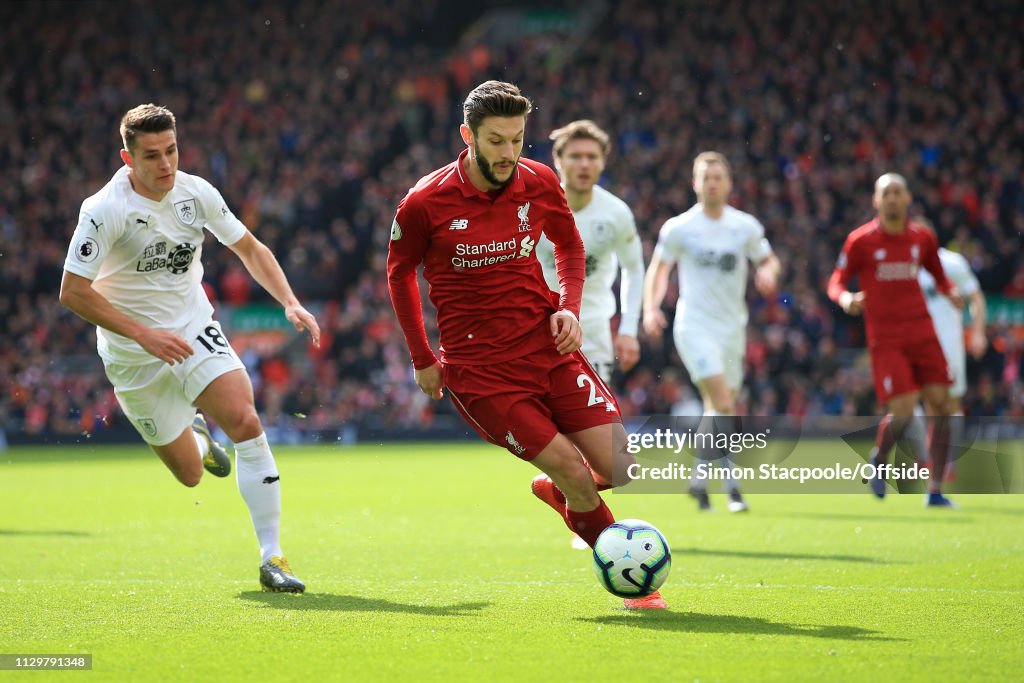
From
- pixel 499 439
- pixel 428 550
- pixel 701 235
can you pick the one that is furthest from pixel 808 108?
pixel 499 439

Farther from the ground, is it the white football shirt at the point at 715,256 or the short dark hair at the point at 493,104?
the short dark hair at the point at 493,104

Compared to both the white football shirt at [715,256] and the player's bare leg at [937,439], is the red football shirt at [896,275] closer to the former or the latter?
the player's bare leg at [937,439]

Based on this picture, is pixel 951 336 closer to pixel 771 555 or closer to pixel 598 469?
pixel 771 555

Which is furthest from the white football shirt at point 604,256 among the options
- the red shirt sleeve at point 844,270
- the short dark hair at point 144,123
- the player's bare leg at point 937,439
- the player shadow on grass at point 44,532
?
the player shadow on grass at point 44,532

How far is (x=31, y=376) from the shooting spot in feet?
78.8

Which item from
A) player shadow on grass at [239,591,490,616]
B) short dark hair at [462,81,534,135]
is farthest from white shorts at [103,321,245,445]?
short dark hair at [462,81,534,135]

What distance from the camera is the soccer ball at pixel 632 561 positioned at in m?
6.00

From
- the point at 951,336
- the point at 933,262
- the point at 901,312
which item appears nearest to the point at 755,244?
the point at 901,312

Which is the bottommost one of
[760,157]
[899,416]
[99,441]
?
[99,441]

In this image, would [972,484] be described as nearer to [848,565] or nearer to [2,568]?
[848,565]

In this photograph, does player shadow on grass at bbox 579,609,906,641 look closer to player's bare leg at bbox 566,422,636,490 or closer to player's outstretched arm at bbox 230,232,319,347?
player's bare leg at bbox 566,422,636,490

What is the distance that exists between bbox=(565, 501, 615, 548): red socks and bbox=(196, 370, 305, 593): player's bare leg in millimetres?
1823

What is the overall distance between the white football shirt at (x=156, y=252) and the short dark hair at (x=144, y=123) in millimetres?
282

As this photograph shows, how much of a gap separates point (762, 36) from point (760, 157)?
4.50 metres
